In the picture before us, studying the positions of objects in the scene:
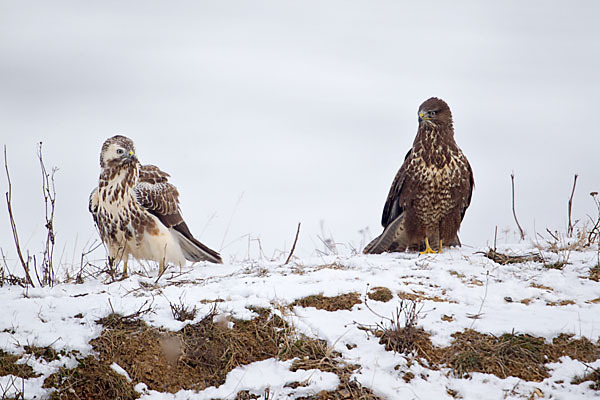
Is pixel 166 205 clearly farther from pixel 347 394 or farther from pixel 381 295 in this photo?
pixel 347 394

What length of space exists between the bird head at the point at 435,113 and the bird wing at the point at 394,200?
411 mm

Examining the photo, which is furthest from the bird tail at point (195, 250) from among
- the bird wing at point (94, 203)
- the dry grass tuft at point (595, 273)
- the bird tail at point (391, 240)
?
the dry grass tuft at point (595, 273)

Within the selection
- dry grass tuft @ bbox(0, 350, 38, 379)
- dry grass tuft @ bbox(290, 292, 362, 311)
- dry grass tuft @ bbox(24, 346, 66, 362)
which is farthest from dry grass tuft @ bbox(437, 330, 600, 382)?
dry grass tuft @ bbox(0, 350, 38, 379)

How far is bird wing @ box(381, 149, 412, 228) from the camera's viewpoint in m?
7.03

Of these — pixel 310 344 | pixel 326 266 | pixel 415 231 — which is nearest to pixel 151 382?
pixel 310 344

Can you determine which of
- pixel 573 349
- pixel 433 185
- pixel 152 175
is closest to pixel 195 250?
pixel 152 175

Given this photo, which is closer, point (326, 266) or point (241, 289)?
point (241, 289)

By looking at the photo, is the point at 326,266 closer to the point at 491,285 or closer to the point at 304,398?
the point at 491,285

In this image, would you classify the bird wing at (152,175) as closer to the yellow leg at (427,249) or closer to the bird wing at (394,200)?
the bird wing at (394,200)

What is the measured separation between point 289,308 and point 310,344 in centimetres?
49

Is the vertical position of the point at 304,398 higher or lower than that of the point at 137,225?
lower

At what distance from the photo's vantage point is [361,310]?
14.1ft

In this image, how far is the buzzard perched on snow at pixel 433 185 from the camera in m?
6.77

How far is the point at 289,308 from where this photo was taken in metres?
4.23
